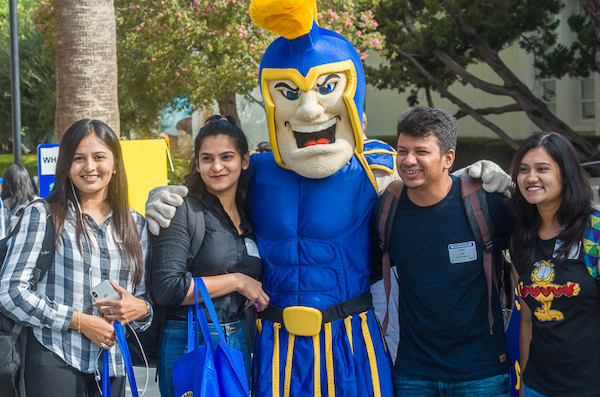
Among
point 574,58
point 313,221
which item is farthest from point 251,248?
point 574,58

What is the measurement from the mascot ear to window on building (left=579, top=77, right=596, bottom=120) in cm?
1401

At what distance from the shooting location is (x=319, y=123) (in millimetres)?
3090

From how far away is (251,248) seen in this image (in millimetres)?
3041

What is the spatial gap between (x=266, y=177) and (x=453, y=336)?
124 cm

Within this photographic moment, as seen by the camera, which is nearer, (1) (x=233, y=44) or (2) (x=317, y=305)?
(2) (x=317, y=305)

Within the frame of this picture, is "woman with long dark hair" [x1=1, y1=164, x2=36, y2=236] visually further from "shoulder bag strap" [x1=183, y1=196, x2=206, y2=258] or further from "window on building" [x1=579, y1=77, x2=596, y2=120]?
"window on building" [x1=579, y1=77, x2=596, y2=120]

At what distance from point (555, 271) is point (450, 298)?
1.58ft

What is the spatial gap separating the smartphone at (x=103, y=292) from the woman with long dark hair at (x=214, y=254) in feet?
0.78

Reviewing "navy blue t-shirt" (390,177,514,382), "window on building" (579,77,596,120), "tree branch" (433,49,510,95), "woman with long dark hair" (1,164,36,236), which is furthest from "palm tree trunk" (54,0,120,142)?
"window on building" (579,77,596,120)

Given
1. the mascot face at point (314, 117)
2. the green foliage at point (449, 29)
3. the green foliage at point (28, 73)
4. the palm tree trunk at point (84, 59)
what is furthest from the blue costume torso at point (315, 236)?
the green foliage at point (28, 73)

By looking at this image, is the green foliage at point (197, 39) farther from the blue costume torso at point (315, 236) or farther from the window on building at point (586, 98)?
the blue costume torso at point (315, 236)

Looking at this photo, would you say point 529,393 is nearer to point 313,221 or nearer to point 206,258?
point 313,221

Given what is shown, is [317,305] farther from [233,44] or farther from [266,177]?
[233,44]

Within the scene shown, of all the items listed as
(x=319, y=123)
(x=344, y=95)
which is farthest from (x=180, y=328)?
(x=344, y=95)
